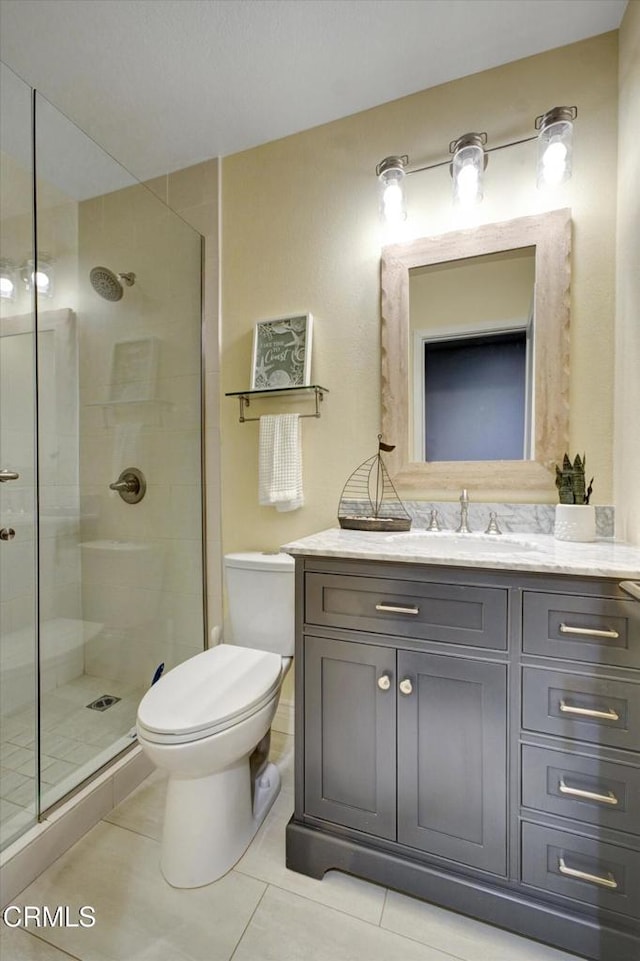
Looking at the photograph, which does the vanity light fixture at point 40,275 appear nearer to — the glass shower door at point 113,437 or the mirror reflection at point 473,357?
the glass shower door at point 113,437

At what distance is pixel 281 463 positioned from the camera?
1.74 meters

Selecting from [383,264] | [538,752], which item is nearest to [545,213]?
[383,264]

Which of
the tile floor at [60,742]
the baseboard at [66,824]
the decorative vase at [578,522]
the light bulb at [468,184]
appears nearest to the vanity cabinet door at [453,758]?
the decorative vase at [578,522]

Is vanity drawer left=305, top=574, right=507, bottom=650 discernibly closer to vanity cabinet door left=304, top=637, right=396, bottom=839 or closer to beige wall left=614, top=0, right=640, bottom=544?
vanity cabinet door left=304, top=637, right=396, bottom=839

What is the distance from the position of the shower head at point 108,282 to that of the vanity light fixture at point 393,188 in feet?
3.64

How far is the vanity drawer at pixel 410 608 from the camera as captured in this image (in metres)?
1.01

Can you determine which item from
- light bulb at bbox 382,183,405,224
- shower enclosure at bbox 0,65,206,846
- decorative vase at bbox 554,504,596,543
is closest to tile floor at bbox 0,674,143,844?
shower enclosure at bbox 0,65,206,846

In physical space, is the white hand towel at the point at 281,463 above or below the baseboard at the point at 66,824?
above

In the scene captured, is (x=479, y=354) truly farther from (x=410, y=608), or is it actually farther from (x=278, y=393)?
(x=410, y=608)

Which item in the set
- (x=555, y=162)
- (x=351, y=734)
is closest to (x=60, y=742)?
(x=351, y=734)

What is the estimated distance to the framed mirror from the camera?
1423 mm

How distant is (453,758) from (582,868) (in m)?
0.33

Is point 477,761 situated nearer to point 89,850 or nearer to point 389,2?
point 89,850

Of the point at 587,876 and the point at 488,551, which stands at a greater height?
the point at 488,551
